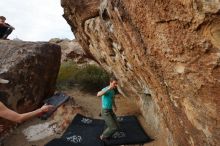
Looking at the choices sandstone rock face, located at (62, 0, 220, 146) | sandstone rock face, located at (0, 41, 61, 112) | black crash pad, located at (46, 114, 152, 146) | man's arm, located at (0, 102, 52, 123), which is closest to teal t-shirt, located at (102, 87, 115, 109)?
black crash pad, located at (46, 114, 152, 146)

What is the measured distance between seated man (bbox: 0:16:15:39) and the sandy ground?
3117 millimetres

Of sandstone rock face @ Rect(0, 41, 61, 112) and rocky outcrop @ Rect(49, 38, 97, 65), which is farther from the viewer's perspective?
rocky outcrop @ Rect(49, 38, 97, 65)

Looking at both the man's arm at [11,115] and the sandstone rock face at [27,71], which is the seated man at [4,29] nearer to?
the sandstone rock face at [27,71]

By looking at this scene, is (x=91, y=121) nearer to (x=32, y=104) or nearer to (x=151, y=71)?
(x=32, y=104)

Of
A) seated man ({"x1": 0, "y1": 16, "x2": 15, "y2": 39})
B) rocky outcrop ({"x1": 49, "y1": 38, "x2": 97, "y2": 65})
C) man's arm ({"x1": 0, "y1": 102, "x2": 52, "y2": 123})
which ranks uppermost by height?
seated man ({"x1": 0, "y1": 16, "x2": 15, "y2": 39})

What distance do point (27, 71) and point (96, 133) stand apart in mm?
2805

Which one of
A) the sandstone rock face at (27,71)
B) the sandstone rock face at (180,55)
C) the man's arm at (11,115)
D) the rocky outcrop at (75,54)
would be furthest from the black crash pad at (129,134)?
the rocky outcrop at (75,54)

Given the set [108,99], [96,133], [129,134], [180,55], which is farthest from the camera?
[96,133]

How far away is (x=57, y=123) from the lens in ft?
32.2

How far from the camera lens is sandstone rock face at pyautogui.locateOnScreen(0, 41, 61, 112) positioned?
31.9 feet

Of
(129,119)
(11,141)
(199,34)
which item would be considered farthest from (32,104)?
(199,34)

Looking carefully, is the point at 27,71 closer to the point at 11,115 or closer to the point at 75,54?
the point at 11,115

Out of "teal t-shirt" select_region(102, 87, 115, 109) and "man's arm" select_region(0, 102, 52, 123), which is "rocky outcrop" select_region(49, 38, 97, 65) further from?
"man's arm" select_region(0, 102, 52, 123)

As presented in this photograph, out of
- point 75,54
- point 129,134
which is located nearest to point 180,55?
point 129,134
